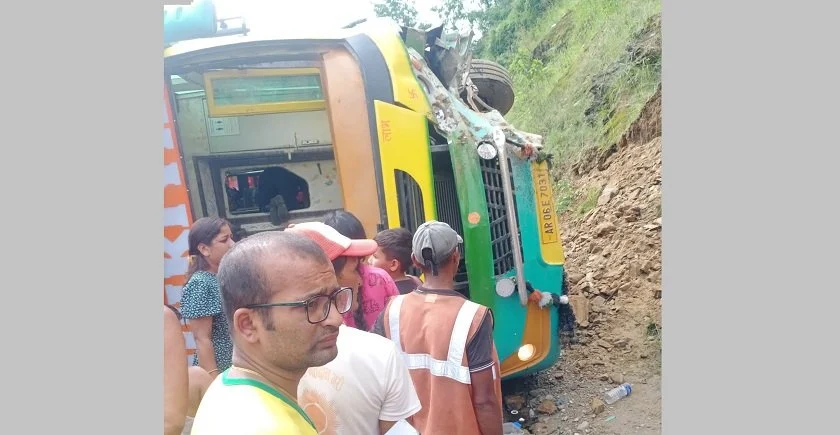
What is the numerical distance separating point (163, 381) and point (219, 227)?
A: 472 mm

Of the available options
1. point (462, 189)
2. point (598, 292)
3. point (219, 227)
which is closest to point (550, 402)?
point (598, 292)

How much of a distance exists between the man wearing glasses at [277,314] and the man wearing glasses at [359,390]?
0.78 feet

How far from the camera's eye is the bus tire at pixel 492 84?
3609 millimetres

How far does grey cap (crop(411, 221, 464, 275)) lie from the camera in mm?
1466

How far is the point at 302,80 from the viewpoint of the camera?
2783 millimetres

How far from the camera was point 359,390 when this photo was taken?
3.60ft

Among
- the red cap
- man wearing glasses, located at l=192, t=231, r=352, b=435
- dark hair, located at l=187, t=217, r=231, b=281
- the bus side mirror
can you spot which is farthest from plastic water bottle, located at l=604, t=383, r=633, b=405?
the bus side mirror

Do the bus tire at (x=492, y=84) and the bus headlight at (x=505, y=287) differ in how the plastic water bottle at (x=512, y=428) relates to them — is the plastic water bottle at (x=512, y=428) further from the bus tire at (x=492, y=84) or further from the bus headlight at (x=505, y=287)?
the bus tire at (x=492, y=84)

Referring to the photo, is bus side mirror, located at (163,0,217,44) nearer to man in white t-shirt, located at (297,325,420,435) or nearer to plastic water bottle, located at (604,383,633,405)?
man in white t-shirt, located at (297,325,420,435)

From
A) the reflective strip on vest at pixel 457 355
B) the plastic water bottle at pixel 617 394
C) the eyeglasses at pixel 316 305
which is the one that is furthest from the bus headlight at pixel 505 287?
the eyeglasses at pixel 316 305

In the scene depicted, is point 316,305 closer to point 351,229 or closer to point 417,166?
point 351,229

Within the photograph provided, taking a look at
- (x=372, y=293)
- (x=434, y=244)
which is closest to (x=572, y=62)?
(x=372, y=293)

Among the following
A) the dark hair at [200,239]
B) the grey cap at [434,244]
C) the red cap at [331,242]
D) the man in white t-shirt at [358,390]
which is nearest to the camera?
the man in white t-shirt at [358,390]

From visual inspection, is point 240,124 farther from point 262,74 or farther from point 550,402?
point 550,402
